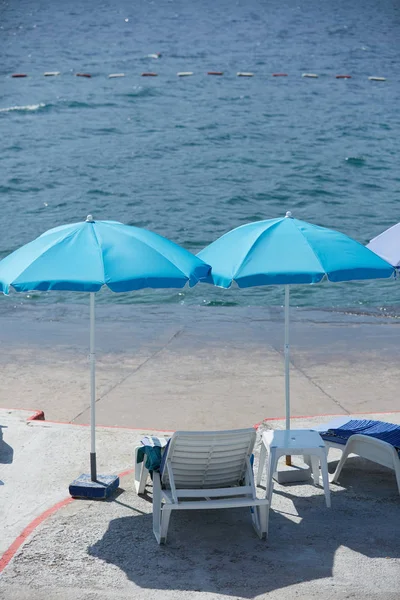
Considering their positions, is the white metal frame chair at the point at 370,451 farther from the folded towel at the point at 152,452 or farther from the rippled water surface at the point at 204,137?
the rippled water surface at the point at 204,137

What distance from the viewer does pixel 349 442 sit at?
8.52 meters

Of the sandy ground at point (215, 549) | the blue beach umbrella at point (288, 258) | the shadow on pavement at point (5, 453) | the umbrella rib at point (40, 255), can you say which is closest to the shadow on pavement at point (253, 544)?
the sandy ground at point (215, 549)

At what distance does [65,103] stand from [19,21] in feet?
159

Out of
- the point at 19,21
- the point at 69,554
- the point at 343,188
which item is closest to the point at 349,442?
the point at 69,554

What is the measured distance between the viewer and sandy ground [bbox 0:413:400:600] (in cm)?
666

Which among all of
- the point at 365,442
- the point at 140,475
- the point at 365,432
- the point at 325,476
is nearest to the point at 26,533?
the point at 140,475

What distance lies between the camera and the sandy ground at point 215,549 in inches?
262

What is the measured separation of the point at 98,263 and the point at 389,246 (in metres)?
3.03

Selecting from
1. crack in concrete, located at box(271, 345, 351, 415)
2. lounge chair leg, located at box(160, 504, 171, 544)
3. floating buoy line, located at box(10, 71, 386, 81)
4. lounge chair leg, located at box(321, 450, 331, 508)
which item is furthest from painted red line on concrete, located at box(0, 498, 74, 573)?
floating buoy line, located at box(10, 71, 386, 81)

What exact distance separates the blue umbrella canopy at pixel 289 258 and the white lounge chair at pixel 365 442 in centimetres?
147

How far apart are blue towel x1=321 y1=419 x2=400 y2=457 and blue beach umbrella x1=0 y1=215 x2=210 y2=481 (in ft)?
6.71

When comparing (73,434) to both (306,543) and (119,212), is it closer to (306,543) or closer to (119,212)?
(306,543)

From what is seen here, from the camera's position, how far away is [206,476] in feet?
24.9

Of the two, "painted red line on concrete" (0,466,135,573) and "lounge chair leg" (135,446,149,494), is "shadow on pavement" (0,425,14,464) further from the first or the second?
"lounge chair leg" (135,446,149,494)
